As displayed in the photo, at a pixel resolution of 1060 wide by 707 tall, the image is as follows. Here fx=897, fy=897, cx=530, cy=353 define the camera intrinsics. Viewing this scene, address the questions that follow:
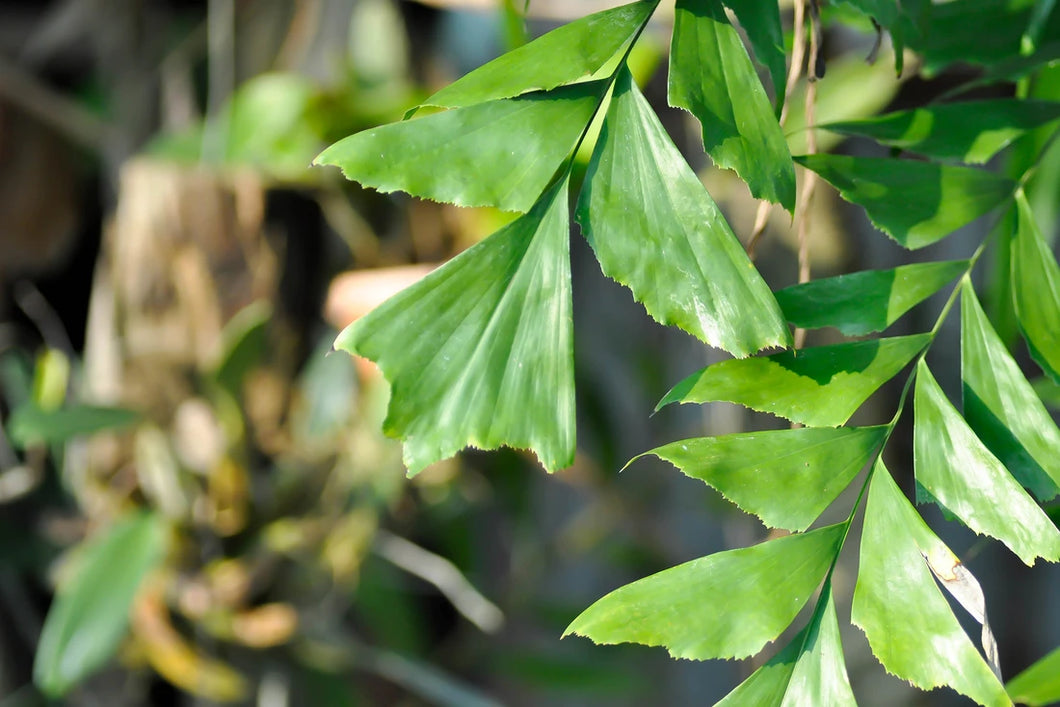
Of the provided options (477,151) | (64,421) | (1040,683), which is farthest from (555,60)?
(64,421)

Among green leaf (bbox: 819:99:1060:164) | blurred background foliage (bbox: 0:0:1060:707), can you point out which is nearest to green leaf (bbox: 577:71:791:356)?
green leaf (bbox: 819:99:1060:164)

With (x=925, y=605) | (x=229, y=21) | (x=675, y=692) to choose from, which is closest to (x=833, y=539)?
(x=925, y=605)

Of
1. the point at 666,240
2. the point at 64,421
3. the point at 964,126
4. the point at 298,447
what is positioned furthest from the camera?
the point at 298,447

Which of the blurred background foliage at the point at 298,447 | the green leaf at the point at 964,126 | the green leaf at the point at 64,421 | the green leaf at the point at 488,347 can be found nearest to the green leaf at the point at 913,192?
the green leaf at the point at 964,126

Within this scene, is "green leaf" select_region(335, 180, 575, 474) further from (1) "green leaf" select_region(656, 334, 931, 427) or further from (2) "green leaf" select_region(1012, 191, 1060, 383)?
(2) "green leaf" select_region(1012, 191, 1060, 383)

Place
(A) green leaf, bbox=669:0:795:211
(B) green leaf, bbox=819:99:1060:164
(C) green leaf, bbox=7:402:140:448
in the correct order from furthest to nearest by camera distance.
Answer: (C) green leaf, bbox=7:402:140:448
(B) green leaf, bbox=819:99:1060:164
(A) green leaf, bbox=669:0:795:211

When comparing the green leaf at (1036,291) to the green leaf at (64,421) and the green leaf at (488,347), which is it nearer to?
the green leaf at (488,347)

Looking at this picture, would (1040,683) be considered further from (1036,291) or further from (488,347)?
(488,347)
